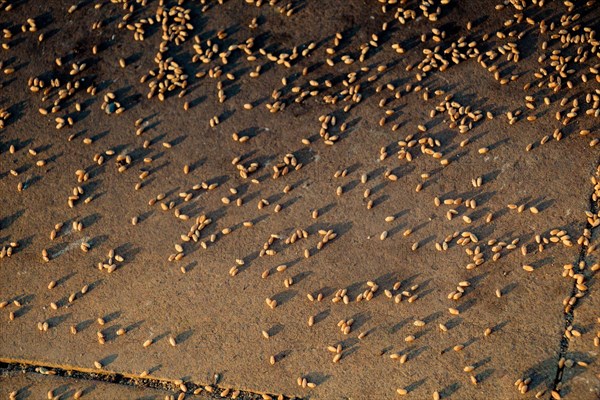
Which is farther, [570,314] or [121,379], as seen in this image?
[121,379]

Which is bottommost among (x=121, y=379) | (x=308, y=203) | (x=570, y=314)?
(x=570, y=314)

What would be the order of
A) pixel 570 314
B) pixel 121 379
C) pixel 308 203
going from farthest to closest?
pixel 308 203 → pixel 121 379 → pixel 570 314

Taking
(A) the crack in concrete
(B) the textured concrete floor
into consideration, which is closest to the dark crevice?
(B) the textured concrete floor

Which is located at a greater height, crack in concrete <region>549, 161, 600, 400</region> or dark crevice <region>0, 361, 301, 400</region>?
dark crevice <region>0, 361, 301, 400</region>

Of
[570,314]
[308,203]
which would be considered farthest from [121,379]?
[570,314]

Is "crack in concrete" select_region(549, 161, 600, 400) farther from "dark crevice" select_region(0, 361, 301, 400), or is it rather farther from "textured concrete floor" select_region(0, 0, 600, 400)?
"dark crevice" select_region(0, 361, 301, 400)

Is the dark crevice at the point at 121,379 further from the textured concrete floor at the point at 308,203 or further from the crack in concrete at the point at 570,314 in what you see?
the crack in concrete at the point at 570,314

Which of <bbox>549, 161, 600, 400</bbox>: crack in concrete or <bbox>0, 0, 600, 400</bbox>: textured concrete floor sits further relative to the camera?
<bbox>0, 0, 600, 400</bbox>: textured concrete floor

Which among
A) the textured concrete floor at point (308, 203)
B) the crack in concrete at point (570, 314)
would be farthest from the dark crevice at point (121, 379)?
the crack in concrete at point (570, 314)

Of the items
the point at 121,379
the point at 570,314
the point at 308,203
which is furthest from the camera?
the point at 308,203

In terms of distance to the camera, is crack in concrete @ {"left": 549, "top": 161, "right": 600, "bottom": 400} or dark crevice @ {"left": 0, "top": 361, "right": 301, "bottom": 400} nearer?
crack in concrete @ {"left": 549, "top": 161, "right": 600, "bottom": 400}

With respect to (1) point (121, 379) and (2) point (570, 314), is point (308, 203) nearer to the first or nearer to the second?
(1) point (121, 379)
